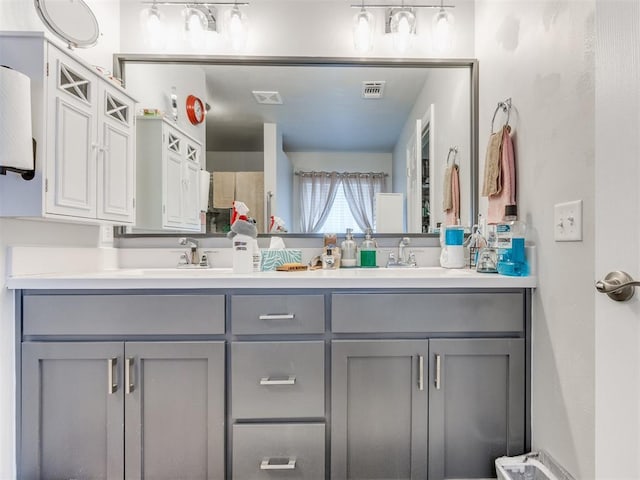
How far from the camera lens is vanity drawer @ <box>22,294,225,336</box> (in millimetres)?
1131

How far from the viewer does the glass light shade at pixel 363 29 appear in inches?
65.9

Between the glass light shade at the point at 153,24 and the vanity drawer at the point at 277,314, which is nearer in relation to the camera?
the vanity drawer at the point at 277,314

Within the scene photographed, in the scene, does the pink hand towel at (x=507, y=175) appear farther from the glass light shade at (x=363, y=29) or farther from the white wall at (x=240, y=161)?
the white wall at (x=240, y=161)

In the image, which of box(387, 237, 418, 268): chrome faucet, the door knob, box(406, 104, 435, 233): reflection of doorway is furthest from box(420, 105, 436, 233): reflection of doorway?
the door knob

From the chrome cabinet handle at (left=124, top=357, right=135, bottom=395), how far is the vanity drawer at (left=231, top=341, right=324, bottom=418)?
336 millimetres

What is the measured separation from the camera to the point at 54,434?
3.71 feet

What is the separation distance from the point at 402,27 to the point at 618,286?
1.57m

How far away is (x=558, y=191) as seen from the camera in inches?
41.2

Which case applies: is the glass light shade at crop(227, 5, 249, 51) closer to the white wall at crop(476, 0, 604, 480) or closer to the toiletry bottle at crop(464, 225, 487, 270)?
the white wall at crop(476, 0, 604, 480)

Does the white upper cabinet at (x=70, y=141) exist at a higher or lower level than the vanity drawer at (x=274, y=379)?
higher

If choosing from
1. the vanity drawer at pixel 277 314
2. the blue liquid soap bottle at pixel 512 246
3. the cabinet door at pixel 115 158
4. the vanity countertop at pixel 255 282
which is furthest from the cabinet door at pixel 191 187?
the blue liquid soap bottle at pixel 512 246

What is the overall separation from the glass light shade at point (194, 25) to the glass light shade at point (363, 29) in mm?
766

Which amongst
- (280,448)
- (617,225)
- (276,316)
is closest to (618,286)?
(617,225)

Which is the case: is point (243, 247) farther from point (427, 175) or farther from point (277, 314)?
point (427, 175)
